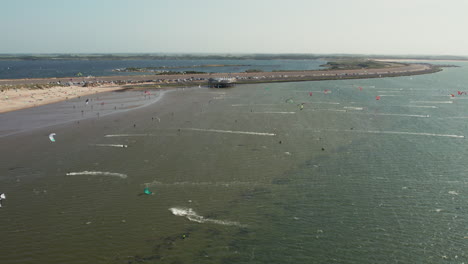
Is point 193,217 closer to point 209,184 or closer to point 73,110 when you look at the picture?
point 209,184

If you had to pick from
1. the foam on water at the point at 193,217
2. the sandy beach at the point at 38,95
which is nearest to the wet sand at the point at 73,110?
the sandy beach at the point at 38,95

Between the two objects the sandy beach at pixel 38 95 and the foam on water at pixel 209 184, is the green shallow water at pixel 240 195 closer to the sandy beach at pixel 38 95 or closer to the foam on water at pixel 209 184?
the foam on water at pixel 209 184

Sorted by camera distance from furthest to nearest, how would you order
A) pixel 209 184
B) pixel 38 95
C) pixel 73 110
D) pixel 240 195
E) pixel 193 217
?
pixel 38 95
pixel 73 110
pixel 209 184
pixel 240 195
pixel 193 217

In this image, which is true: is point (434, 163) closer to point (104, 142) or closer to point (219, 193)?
point (219, 193)

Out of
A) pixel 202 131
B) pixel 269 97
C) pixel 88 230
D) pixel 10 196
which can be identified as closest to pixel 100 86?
pixel 269 97

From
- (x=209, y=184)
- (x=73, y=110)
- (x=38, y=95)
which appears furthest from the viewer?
(x=38, y=95)

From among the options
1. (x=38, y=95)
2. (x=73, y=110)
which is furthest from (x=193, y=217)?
(x=38, y=95)

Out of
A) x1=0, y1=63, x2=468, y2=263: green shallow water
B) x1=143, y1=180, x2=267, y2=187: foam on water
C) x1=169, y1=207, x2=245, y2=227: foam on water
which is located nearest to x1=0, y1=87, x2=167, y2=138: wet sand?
x1=0, y1=63, x2=468, y2=263: green shallow water

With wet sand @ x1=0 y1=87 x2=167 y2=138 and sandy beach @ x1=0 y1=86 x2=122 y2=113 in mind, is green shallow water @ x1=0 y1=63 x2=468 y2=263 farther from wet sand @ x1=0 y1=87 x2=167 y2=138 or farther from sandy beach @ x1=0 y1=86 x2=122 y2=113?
sandy beach @ x1=0 y1=86 x2=122 y2=113
